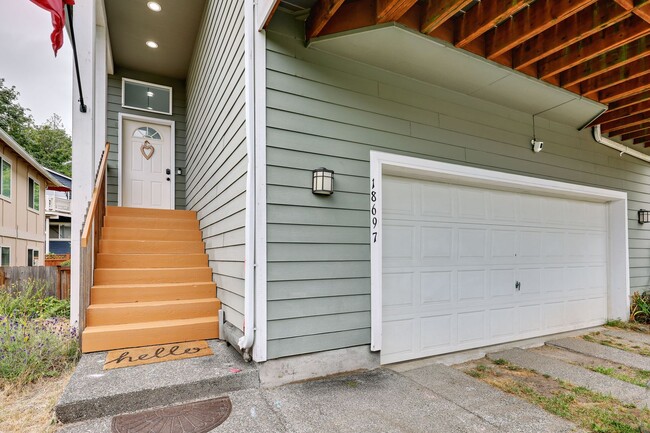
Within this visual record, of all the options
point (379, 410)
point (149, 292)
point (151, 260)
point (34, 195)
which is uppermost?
point (34, 195)

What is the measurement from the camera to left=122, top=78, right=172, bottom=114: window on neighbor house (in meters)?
5.80

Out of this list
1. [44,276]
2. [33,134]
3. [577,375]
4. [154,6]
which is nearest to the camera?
[577,375]

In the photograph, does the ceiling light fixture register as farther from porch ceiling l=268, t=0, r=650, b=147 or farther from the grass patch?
the grass patch

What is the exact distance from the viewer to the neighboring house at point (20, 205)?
8562 mm

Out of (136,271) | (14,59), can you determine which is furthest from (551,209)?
(14,59)

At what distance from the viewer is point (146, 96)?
5.96m

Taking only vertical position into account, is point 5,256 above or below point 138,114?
below

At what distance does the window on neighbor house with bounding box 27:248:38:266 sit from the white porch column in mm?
9345

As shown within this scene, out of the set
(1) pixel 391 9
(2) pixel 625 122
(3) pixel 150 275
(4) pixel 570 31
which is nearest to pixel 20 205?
(3) pixel 150 275

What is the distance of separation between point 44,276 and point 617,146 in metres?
9.24

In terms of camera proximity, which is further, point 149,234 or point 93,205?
point 149,234

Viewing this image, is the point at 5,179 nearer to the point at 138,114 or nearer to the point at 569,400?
the point at 138,114

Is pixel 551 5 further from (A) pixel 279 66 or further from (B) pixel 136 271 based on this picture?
(B) pixel 136 271

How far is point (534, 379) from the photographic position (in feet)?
10.3
